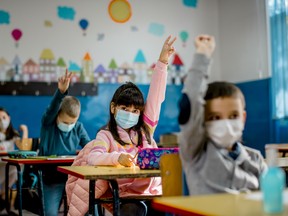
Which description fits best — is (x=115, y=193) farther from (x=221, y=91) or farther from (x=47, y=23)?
(x=47, y=23)

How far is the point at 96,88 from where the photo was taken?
6188mm

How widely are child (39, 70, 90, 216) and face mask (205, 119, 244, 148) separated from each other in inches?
86.5

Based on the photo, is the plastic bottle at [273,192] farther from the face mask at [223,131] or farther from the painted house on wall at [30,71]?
the painted house on wall at [30,71]

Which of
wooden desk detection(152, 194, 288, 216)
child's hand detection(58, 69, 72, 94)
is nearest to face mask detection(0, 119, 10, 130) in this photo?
child's hand detection(58, 69, 72, 94)

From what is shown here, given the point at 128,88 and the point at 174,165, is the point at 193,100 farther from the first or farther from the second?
the point at 128,88

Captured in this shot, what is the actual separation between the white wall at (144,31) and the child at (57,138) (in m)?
2.35

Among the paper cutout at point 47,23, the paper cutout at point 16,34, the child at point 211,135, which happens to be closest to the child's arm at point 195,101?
the child at point 211,135

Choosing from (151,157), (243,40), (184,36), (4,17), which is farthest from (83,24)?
(151,157)

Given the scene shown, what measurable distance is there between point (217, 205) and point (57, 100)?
2654mm

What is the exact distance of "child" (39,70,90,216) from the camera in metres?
3.65

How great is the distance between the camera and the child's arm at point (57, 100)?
330 cm

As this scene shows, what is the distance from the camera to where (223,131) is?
1.48 m

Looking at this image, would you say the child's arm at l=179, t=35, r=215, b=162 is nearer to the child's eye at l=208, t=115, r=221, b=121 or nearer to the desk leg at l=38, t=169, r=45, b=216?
the child's eye at l=208, t=115, r=221, b=121

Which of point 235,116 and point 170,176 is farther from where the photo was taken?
point 170,176
